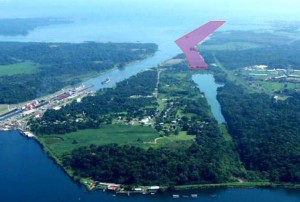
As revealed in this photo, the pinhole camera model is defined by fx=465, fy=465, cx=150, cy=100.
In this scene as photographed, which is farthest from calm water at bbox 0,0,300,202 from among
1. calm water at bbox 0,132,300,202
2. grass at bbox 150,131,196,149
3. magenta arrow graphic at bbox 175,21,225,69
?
magenta arrow graphic at bbox 175,21,225,69

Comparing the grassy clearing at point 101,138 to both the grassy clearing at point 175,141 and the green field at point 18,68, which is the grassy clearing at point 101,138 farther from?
the green field at point 18,68

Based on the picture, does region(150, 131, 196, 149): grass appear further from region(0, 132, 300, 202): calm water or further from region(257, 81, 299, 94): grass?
region(257, 81, 299, 94): grass

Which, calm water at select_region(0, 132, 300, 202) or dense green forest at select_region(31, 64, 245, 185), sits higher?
dense green forest at select_region(31, 64, 245, 185)

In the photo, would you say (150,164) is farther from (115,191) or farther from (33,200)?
(33,200)

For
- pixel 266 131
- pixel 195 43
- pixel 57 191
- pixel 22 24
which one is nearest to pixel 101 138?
pixel 57 191

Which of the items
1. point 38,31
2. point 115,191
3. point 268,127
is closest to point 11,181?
point 115,191

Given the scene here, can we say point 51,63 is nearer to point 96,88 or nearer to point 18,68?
point 18,68
